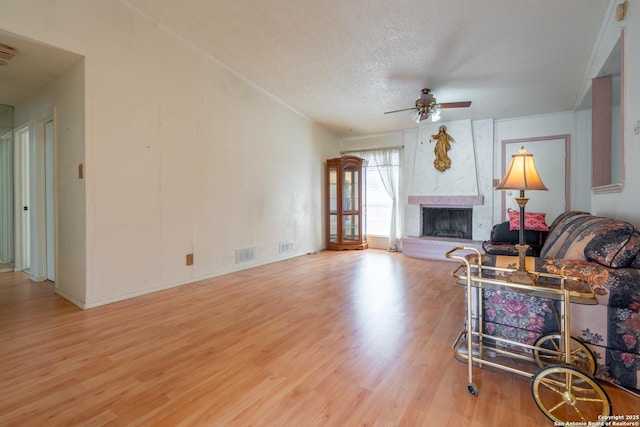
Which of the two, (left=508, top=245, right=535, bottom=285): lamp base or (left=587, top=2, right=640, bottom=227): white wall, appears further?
(left=587, top=2, right=640, bottom=227): white wall

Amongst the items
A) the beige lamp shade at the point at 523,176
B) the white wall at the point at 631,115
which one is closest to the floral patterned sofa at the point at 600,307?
the beige lamp shade at the point at 523,176

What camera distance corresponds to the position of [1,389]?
153 centimetres

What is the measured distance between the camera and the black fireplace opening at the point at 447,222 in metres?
5.65

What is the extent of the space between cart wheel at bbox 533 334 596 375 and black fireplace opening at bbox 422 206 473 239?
166 inches

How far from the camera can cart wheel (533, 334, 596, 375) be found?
152cm

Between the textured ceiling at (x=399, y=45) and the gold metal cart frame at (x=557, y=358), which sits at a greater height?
the textured ceiling at (x=399, y=45)

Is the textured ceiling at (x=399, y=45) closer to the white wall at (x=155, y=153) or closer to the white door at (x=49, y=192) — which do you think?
the white wall at (x=155, y=153)

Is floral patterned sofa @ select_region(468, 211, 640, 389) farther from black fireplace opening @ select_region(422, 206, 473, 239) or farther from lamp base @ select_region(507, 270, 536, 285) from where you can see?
black fireplace opening @ select_region(422, 206, 473, 239)

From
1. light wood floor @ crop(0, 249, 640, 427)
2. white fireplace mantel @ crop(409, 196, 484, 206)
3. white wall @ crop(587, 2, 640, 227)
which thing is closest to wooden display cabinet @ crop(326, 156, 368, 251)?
white fireplace mantel @ crop(409, 196, 484, 206)

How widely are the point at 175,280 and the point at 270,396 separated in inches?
96.3

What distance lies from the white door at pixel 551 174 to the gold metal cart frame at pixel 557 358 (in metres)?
4.24

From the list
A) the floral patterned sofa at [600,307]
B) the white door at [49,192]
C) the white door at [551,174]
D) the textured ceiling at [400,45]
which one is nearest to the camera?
the floral patterned sofa at [600,307]

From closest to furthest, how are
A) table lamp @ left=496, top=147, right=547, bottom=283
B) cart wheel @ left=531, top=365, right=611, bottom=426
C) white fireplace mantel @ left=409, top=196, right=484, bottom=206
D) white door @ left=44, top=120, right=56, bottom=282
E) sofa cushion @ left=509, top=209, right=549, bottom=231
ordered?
cart wheel @ left=531, top=365, right=611, bottom=426, table lamp @ left=496, top=147, right=547, bottom=283, white door @ left=44, top=120, right=56, bottom=282, sofa cushion @ left=509, top=209, right=549, bottom=231, white fireplace mantel @ left=409, top=196, right=484, bottom=206

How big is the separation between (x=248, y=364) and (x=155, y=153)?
257cm
